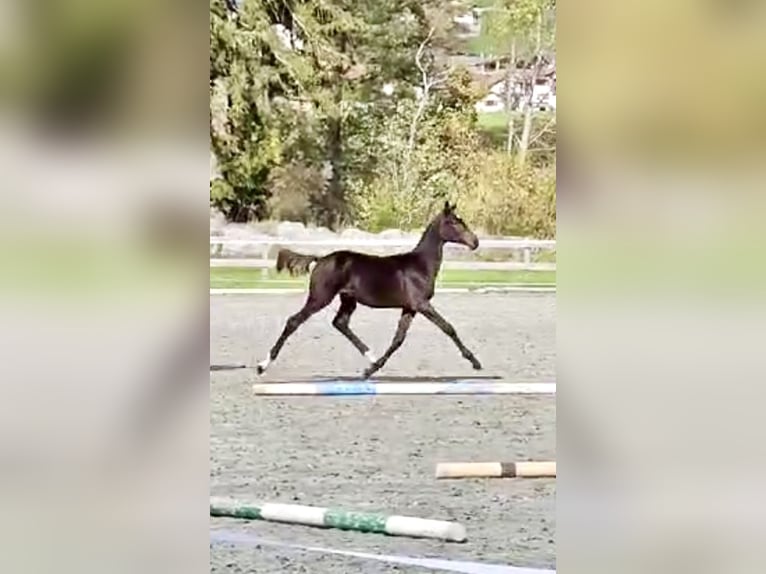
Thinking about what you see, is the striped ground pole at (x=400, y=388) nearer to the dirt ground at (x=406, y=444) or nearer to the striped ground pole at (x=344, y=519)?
the dirt ground at (x=406, y=444)

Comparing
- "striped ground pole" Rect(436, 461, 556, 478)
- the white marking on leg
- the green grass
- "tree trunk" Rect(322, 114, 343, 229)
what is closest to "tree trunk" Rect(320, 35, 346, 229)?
"tree trunk" Rect(322, 114, 343, 229)

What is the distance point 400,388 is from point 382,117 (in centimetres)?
38

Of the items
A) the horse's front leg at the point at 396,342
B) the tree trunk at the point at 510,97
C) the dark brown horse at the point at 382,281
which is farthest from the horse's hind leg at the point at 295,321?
the tree trunk at the point at 510,97

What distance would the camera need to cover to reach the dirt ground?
4.23 ft

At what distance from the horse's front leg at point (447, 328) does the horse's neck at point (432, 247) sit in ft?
0.18

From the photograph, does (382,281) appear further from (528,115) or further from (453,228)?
(528,115)

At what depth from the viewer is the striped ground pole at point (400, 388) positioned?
4.32 ft

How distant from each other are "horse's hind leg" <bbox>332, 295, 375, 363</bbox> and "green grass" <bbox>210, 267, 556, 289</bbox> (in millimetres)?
85

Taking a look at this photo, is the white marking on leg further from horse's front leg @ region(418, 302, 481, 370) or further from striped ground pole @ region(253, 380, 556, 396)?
horse's front leg @ region(418, 302, 481, 370)
